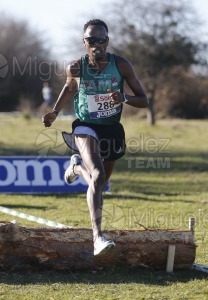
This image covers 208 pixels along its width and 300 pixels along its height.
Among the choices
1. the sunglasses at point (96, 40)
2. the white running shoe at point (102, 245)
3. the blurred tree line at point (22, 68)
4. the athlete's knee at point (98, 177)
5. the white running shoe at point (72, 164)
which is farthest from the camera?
the blurred tree line at point (22, 68)

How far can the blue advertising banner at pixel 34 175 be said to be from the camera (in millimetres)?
11594

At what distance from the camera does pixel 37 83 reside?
4994 cm

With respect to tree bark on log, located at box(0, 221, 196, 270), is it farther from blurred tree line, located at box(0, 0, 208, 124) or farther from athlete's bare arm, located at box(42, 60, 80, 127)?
blurred tree line, located at box(0, 0, 208, 124)

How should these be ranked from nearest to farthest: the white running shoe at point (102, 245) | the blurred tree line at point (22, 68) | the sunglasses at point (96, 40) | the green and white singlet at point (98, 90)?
the white running shoe at point (102, 245), the sunglasses at point (96, 40), the green and white singlet at point (98, 90), the blurred tree line at point (22, 68)

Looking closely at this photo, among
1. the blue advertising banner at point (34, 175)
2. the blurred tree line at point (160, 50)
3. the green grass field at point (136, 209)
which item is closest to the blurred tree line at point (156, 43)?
the blurred tree line at point (160, 50)

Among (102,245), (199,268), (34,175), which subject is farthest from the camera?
(34,175)

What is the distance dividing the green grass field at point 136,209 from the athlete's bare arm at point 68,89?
144cm

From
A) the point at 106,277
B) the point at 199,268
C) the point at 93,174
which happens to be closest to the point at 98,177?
the point at 93,174

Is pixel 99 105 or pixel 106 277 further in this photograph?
pixel 99 105

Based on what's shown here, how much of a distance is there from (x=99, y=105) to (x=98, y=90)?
0.45ft

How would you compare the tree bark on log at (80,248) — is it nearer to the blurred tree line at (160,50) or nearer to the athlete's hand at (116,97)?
the athlete's hand at (116,97)

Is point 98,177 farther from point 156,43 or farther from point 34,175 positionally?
point 156,43

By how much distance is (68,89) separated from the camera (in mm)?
6477

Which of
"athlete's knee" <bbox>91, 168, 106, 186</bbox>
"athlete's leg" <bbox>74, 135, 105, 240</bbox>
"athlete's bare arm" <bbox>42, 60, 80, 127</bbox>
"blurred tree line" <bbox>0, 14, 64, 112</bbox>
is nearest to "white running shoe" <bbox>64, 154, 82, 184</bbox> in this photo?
"athlete's leg" <bbox>74, 135, 105, 240</bbox>
